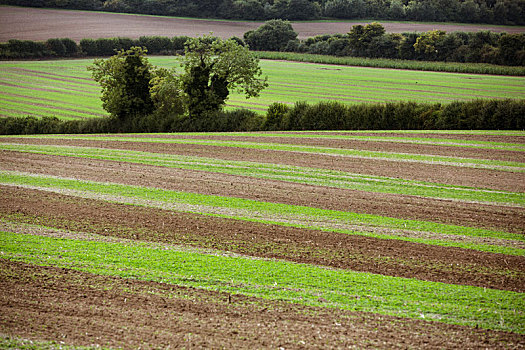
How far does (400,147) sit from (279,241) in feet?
56.1

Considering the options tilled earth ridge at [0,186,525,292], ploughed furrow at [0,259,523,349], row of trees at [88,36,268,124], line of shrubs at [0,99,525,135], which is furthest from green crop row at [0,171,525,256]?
row of trees at [88,36,268,124]

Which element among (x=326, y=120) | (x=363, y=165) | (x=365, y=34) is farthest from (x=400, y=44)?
(x=363, y=165)

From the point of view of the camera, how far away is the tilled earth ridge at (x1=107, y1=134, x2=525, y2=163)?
24250 mm

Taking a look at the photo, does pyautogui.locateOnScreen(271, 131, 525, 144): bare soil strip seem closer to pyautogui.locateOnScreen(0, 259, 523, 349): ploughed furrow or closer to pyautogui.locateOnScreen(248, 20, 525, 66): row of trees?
pyautogui.locateOnScreen(0, 259, 523, 349): ploughed furrow

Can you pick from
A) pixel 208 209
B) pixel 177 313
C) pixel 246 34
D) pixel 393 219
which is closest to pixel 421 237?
pixel 393 219

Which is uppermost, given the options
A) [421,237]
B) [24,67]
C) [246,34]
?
[246,34]

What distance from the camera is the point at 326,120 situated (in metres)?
38.0

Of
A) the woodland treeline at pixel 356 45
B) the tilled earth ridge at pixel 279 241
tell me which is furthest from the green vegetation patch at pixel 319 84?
the tilled earth ridge at pixel 279 241

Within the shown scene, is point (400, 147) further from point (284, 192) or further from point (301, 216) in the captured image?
point (301, 216)

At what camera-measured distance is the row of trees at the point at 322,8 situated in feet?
287

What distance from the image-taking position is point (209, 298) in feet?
27.8

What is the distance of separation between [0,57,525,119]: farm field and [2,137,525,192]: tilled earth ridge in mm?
28192

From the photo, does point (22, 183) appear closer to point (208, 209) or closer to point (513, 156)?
point (208, 209)

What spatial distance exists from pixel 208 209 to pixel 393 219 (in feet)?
18.6
